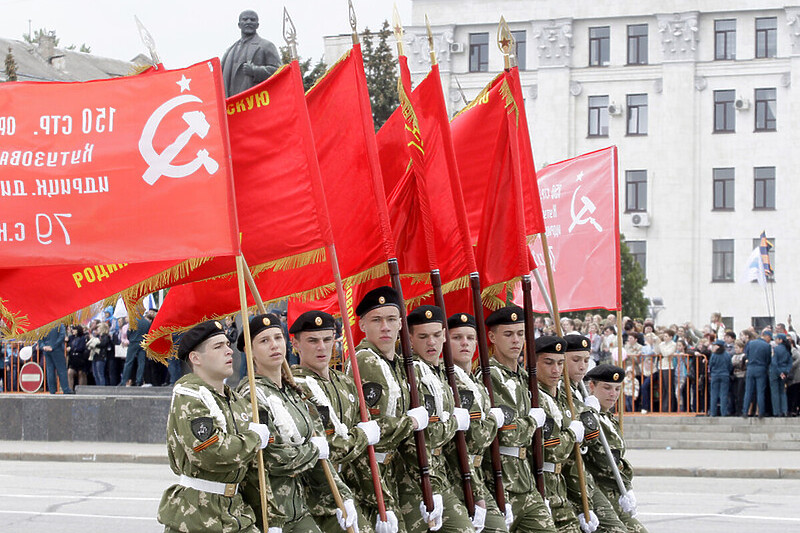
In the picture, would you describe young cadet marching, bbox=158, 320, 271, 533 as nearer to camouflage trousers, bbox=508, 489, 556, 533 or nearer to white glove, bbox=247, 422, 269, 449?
white glove, bbox=247, 422, 269, 449

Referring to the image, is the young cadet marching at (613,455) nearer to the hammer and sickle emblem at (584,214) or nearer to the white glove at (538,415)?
the white glove at (538,415)

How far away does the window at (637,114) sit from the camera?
50969 mm

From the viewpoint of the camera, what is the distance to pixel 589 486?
8.95 metres

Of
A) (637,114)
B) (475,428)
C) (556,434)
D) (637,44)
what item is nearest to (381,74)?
(637,114)

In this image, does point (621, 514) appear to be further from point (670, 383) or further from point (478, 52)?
point (478, 52)

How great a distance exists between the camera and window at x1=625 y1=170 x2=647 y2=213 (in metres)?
50.8

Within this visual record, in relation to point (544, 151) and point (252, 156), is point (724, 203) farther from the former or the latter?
point (252, 156)

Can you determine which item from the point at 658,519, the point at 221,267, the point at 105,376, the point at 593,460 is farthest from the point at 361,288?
the point at 105,376

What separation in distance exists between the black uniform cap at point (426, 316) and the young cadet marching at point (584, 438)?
123cm

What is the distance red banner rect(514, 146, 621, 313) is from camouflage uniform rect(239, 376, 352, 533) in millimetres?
4179

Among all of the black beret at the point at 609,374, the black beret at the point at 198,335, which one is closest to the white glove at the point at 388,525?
the black beret at the point at 198,335

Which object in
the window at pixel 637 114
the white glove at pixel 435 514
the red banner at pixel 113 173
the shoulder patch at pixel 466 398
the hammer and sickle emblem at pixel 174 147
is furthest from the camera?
the window at pixel 637 114

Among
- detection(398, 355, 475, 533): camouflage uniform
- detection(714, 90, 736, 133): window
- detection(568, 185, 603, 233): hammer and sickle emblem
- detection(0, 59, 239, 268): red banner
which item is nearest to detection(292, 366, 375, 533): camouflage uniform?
detection(398, 355, 475, 533): camouflage uniform

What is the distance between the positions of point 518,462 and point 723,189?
43596mm
